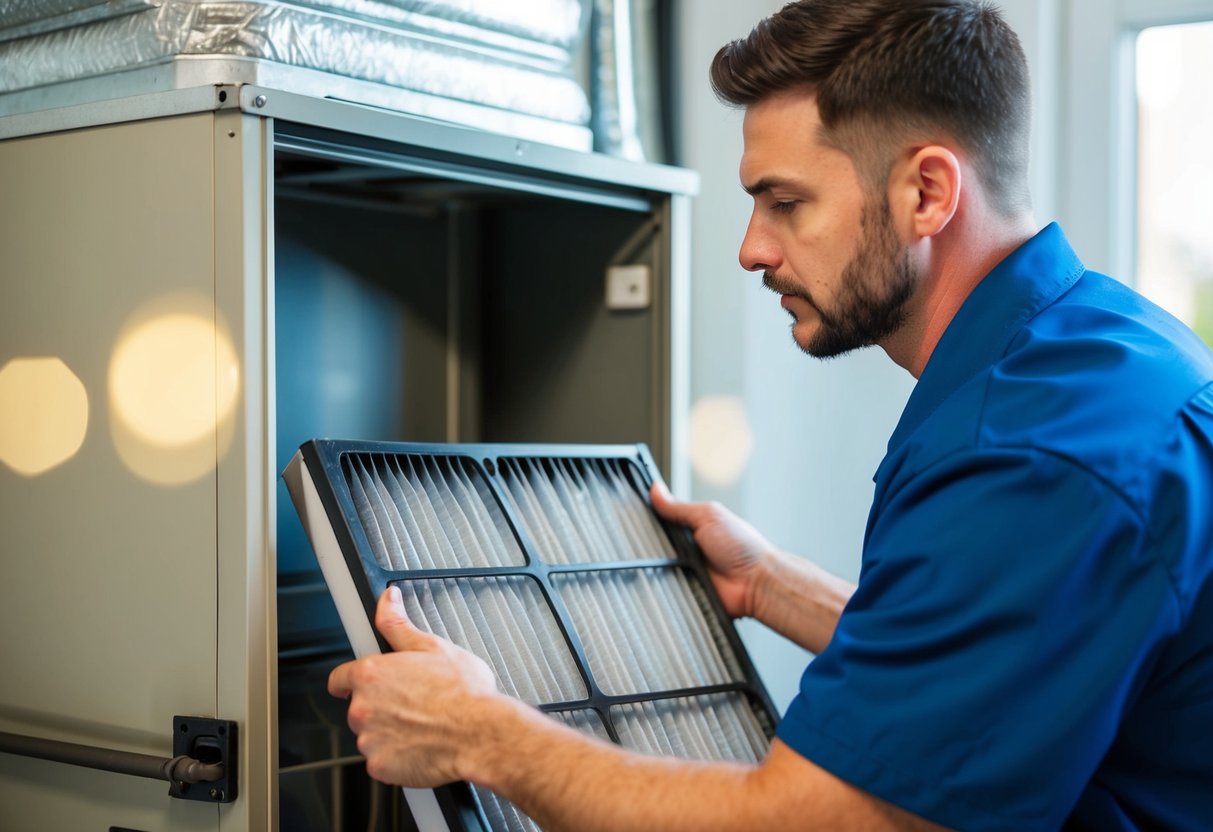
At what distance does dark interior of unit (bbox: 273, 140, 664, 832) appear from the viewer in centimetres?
168

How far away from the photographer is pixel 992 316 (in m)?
1.17

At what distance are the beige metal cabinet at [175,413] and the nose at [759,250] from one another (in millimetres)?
366

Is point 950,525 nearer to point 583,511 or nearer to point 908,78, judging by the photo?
point 908,78

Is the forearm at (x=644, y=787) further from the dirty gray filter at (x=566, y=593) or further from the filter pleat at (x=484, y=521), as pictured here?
the filter pleat at (x=484, y=521)

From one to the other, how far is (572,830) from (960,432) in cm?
46

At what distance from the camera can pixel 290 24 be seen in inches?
53.5

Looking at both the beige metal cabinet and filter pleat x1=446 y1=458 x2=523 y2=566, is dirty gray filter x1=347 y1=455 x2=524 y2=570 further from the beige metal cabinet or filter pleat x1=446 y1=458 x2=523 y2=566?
the beige metal cabinet

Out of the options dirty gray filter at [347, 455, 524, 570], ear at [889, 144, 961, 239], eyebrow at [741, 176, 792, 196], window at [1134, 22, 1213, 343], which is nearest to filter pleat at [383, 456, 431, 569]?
dirty gray filter at [347, 455, 524, 570]

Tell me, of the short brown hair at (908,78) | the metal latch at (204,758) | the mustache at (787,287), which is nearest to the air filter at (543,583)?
the metal latch at (204,758)

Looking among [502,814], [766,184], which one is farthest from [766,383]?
[502,814]

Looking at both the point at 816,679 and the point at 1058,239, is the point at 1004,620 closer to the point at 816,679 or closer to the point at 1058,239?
the point at 816,679

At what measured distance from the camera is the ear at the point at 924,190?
1185 mm

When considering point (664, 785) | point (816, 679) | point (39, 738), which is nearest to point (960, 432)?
point (816, 679)

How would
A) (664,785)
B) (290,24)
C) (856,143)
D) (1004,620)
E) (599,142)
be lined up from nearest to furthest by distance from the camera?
(1004,620) < (664,785) < (856,143) < (290,24) < (599,142)
